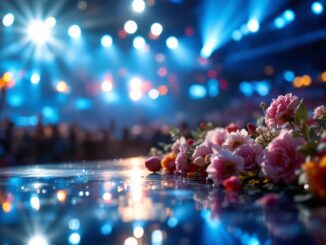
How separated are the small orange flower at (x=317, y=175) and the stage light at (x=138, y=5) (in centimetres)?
733

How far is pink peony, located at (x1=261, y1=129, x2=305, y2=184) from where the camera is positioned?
0.95 meters

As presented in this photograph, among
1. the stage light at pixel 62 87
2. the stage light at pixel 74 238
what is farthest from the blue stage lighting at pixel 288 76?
the stage light at pixel 74 238

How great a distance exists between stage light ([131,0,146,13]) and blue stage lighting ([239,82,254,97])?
7.05 metres

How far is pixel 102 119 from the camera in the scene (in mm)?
15648

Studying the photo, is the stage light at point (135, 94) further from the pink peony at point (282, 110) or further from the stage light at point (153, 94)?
the pink peony at point (282, 110)

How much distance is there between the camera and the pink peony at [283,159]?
95 cm

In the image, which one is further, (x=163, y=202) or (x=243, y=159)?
(x=243, y=159)

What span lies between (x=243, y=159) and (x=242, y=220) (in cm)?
39

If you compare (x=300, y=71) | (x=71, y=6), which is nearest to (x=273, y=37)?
(x=300, y=71)

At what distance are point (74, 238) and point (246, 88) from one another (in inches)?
578

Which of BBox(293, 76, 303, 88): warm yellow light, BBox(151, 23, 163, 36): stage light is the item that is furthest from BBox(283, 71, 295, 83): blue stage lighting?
BBox(151, 23, 163, 36): stage light

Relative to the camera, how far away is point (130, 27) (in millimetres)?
8383

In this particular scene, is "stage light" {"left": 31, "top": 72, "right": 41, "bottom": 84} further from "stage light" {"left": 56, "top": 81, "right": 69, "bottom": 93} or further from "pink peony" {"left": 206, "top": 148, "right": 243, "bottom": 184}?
"pink peony" {"left": 206, "top": 148, "right": 243, "bottom": 184}

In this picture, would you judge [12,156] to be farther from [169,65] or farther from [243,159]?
[169,65]
